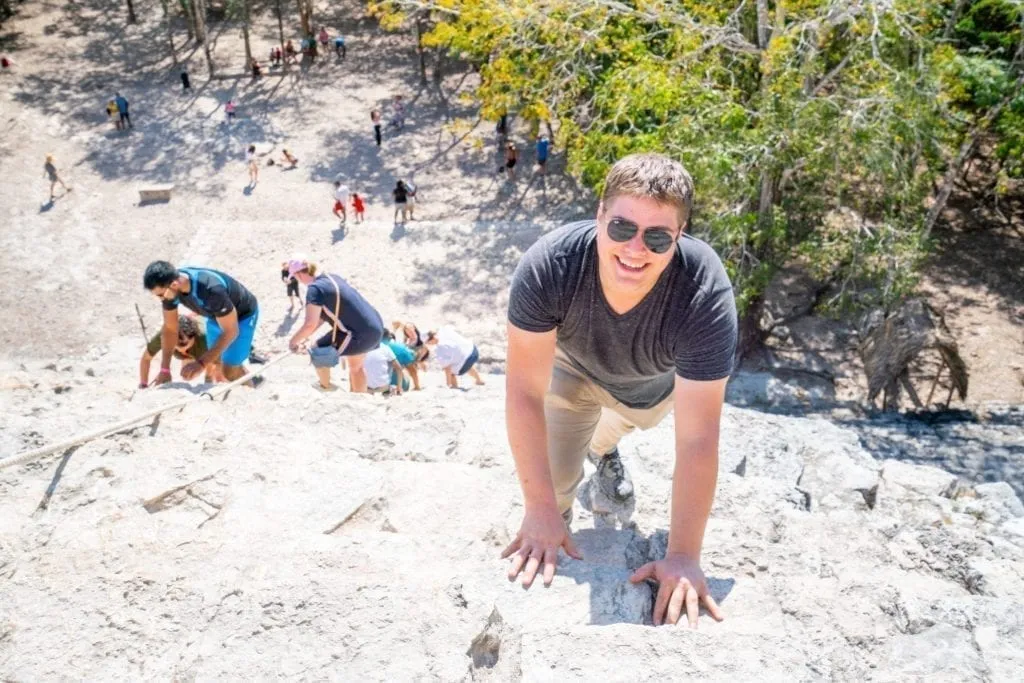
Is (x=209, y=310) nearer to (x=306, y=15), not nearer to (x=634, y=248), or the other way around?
(x=634, y=248)

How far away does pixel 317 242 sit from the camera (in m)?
16.0

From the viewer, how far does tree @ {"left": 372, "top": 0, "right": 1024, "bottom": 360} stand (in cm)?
999

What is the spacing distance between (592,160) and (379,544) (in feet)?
26.3

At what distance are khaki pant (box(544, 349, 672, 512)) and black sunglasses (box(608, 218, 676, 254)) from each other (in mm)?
925

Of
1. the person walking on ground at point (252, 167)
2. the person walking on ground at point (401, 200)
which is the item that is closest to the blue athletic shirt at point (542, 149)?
the person walking on ground at point (401, 200)

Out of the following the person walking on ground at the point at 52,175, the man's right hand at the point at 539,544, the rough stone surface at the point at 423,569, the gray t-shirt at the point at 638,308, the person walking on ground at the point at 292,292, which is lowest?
the person walking on ground at the point at 292,292

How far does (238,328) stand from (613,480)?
4.67 meters

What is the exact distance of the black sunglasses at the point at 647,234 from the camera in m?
2.70

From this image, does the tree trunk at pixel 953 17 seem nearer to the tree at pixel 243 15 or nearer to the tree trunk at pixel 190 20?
the tree at pixel 243 15

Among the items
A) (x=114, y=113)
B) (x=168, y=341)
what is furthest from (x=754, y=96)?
(x=114, y=113)

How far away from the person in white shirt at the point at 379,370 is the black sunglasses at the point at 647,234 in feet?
17.9

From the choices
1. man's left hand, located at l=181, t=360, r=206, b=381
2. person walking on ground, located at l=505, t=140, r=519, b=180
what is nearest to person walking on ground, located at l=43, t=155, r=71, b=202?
person walking on ground, located at l=505, t=140, r=519, b=180

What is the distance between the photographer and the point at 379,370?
26.3 ft

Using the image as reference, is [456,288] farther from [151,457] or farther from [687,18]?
[151,457]
